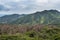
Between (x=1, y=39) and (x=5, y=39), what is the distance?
12.4ft

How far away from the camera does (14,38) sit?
6211 inches

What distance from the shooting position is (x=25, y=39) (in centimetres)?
15225

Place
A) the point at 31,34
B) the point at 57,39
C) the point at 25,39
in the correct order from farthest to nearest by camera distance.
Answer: the point at 31,34, the point at 25,39, the point at 57,39

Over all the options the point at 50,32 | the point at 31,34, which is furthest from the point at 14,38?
the point at 50,32

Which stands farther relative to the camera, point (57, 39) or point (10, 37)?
point (10, 37)

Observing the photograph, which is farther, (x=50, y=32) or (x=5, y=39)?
(x=50, y=32)

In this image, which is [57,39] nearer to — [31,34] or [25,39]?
[25,39]

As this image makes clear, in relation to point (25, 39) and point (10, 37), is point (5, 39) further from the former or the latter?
point (25, 39)

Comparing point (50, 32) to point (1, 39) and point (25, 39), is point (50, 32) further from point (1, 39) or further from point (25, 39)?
point (1, 39)

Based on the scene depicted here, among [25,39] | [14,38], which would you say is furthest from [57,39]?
[14,38]

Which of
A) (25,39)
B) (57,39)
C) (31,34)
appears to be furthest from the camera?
(31,34)

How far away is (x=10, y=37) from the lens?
159m

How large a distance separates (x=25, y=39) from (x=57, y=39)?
3046 centimetres

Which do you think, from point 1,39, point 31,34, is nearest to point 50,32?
point 31,34
